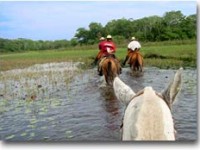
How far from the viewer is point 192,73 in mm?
2420

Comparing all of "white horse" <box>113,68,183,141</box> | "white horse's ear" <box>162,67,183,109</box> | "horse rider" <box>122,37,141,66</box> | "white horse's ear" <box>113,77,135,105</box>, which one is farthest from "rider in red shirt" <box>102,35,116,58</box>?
"white horse" <box>113,68,183,141</box>

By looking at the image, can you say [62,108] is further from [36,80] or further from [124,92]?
[124,92]

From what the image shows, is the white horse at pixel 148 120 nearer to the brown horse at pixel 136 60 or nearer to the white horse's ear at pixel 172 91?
the white horse's ear at pixel 172 91

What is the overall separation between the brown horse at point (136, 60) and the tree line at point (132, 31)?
0.36 feet

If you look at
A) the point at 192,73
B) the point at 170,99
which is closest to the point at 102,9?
the point at 192,73

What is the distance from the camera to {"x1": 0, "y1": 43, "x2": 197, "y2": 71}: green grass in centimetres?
251

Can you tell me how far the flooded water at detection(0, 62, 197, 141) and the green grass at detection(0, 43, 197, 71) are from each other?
70 millimetres

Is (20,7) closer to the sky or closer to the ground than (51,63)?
closer to the sky

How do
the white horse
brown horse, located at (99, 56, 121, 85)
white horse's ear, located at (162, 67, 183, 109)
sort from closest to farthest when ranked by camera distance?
the white horse → white horse's ear, located at (162, 67, 183, 109) → brown horse, located at (99, 56, 121, 85)

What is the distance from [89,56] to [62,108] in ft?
1.21

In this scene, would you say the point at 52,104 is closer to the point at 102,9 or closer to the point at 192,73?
the point at 102,9

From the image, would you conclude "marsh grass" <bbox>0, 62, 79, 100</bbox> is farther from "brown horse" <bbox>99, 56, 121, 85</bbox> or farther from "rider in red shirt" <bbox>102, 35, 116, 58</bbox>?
"brown horse" <bbox>99, 56, 121, 85</bbox>

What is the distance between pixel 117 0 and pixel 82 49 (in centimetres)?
36

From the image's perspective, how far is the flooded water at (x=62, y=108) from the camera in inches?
98.2
